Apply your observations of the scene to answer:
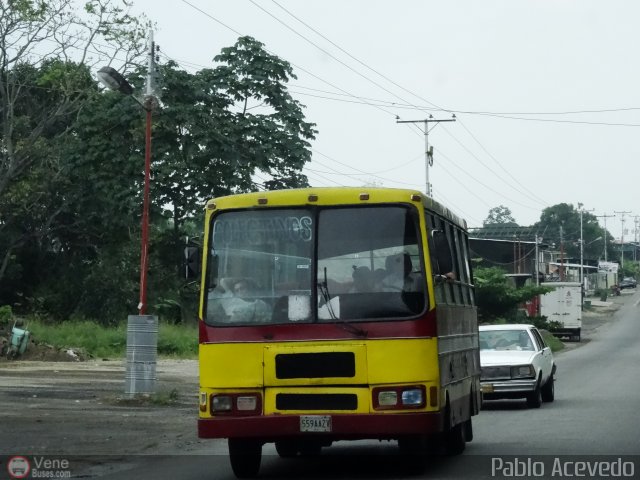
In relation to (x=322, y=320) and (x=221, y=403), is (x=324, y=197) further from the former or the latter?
(x=221, y=403)

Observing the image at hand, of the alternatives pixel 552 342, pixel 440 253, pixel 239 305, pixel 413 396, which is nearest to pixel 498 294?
pixel 552 342

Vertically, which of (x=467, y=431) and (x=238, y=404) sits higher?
(x=238, y=404)

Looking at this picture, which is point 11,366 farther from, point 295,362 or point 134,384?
point 295,362

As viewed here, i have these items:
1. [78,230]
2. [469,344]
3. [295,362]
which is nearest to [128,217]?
[78,230]

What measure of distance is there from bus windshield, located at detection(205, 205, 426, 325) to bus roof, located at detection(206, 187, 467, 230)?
0.26 ft

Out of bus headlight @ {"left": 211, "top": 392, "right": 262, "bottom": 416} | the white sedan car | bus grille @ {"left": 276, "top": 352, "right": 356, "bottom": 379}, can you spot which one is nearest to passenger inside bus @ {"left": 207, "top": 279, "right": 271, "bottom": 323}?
bus grille @ {"left": 276, "top": 352, "right": 356, "bottom": 379}

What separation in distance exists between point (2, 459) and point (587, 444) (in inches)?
278

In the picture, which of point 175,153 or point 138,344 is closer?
point 138,344

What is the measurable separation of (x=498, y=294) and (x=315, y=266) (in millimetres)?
51662

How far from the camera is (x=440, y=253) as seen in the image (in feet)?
41.3

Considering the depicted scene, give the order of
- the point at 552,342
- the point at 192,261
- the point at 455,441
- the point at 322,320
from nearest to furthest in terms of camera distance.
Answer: the point at 322,320
the point at 192,261
the point at 455,441
the point at 552,342

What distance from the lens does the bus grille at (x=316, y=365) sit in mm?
12109

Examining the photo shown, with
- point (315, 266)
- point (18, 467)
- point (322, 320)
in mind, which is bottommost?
point (18, 467)

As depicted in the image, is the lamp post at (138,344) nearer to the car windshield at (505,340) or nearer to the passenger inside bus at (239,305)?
the car windshield at (505,340)
